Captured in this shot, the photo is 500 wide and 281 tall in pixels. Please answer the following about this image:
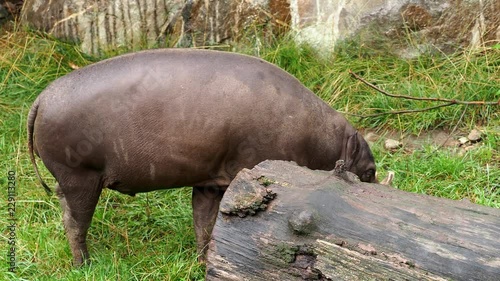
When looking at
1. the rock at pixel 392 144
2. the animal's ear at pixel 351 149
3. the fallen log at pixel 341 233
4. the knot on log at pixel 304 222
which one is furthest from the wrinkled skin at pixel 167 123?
the rock at pixel 392 144

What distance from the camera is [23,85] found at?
6.74 meters

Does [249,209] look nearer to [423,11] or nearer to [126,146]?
[126,146]

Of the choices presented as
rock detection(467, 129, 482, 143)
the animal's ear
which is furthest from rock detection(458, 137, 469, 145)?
the animal's ear

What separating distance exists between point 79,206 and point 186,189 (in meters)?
1.26

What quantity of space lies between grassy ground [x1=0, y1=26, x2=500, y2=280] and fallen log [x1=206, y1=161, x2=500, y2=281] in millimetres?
1198

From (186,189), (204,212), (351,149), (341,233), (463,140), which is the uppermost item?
(341,233)

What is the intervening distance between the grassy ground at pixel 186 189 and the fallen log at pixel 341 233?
1.20 m

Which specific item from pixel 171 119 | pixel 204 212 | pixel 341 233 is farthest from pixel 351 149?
pixel 341 233

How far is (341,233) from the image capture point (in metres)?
3.08

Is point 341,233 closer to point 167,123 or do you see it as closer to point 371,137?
point 167,123

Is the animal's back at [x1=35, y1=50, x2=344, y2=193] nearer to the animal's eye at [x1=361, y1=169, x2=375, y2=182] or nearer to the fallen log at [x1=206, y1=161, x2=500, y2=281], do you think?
the animal's eye at [x1=361, y1=169, x2=375, y2=182]

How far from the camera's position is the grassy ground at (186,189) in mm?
4680

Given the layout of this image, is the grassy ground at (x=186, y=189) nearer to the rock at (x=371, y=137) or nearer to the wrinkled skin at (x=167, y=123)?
the rock at (x=371, y=137)

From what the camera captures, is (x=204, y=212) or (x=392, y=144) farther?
(x=392, y=144)
